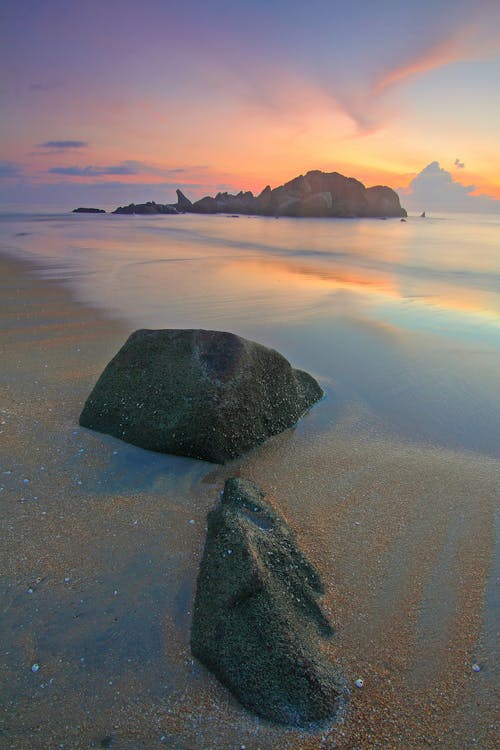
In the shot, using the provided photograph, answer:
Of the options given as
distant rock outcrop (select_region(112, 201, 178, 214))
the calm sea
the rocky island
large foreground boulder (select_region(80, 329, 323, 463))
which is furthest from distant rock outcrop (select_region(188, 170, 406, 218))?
large foreground boulder (select_region(80, 329, 323, 463))

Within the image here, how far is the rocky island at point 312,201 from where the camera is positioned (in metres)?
92.5

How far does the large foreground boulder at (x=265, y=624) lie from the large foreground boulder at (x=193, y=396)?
94 cm

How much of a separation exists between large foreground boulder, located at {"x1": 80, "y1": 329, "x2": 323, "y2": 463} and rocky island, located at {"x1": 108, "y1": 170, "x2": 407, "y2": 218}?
82.5m

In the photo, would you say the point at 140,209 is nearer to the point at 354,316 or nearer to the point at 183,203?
the point at 183,203

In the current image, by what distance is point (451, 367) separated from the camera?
19.0 feet

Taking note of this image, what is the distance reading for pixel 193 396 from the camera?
3.54 meters

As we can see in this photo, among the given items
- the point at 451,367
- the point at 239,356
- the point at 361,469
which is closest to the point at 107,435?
the point at 239,356

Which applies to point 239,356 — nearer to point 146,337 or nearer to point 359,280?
point 146,337

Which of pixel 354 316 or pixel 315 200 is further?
pixel 315 200

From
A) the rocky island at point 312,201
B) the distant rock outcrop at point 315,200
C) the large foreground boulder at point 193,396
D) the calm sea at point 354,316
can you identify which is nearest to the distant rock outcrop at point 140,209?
the rocky island at point 312,201

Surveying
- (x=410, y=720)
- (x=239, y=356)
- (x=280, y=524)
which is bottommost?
(x=410, y=720)

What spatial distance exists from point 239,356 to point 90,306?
546 centimetres

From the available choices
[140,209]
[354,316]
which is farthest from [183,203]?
[354,316]

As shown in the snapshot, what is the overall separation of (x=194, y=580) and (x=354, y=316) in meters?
6.73
